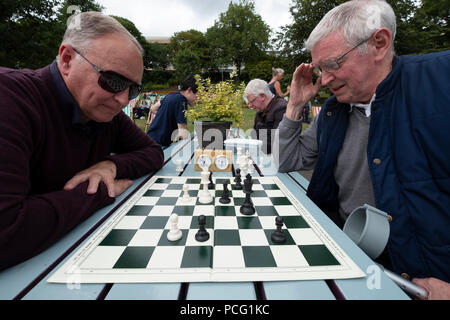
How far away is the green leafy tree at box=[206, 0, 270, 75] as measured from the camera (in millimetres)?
31297

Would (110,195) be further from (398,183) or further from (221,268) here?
(398,183)

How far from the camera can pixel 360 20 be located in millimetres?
1150

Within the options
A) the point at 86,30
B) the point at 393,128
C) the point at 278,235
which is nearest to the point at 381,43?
the point at 393,128

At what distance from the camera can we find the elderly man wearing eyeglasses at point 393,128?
1.04m

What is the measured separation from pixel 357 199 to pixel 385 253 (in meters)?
0.32

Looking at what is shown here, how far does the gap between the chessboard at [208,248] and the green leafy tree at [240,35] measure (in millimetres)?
33159

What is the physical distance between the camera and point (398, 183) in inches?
43.7

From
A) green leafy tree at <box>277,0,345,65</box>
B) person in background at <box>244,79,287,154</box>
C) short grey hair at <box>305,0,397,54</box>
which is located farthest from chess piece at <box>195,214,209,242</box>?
green leafy tree at <box>277,0,345,65</box>

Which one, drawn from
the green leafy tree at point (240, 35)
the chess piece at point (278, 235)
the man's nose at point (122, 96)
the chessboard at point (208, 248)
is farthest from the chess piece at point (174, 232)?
the green leafy tree at point (240, 35)

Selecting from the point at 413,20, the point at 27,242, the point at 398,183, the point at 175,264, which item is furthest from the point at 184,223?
the point at 413,20

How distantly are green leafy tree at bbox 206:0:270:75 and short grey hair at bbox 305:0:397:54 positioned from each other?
3265 cm

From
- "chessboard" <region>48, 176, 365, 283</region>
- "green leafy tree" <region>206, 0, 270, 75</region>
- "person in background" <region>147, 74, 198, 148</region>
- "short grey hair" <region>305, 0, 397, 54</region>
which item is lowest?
"chessboard" <region>48, 176, 365, 283</region>

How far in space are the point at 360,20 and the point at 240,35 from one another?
1352 inches

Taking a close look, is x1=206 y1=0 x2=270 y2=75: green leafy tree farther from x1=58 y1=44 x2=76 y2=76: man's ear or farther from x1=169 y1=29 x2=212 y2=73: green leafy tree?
x1=58 y1=44 x2=76 y2=76: man's ear
